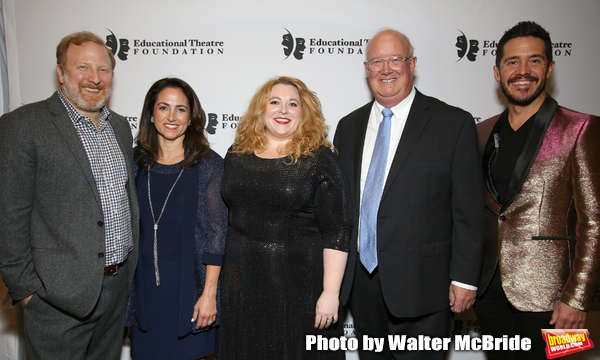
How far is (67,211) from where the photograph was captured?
5.41ft

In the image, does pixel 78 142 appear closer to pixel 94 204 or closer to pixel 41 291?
pixel 94 204

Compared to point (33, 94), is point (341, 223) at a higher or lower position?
lower

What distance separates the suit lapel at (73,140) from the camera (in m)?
1.67

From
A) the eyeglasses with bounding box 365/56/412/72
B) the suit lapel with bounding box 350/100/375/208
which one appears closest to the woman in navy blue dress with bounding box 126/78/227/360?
the suit lapel with bounding box 350/100/375/208

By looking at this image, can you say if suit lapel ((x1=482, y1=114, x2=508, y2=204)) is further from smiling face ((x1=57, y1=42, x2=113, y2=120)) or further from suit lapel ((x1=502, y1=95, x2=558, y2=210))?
smiling face ((x1=57, y1=42, x2=113, y2=120))

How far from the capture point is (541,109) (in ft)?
5.94

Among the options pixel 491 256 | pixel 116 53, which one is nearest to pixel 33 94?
pixel 116 53

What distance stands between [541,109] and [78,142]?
2.20 metres

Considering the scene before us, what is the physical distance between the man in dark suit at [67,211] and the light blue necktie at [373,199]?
45.2 inches

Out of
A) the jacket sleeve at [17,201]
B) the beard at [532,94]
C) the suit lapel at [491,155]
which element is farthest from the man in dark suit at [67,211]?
the beard at [532,94]

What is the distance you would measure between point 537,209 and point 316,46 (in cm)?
177

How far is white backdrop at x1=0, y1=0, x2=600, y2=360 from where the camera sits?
2.69 metres

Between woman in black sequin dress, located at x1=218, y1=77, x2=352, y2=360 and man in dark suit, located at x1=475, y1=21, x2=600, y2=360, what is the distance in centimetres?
79

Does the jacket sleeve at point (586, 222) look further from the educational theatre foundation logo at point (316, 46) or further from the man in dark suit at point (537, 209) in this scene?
the educational theatre foundation logo at point (316, 46)
